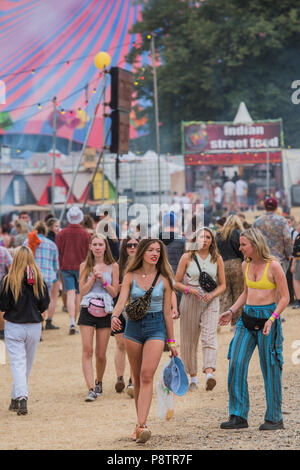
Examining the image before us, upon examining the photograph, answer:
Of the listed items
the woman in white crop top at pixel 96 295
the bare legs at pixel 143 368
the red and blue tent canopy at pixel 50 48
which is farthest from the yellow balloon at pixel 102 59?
the bare legs at pixel 143 368

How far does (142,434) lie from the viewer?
6078 mm

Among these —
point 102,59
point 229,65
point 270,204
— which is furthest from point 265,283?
point 229,65

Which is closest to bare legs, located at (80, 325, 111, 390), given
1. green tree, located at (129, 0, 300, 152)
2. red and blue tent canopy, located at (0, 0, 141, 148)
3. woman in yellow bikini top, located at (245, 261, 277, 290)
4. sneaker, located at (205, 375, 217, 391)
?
sneaker, located at (205, 375, 217, 391)

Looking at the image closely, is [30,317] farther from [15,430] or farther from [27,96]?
[27,96]

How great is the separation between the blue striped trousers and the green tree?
35371mm

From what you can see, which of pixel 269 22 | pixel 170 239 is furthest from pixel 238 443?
pixel 269 22

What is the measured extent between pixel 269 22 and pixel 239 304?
38315 millimetres

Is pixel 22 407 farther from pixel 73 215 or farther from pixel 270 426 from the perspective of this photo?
pixel 73 215

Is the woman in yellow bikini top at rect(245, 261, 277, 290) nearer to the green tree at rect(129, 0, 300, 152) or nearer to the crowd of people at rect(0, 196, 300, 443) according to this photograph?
the crowd of people at rect(0, 196, 300, 443)

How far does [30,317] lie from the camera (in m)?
7.89

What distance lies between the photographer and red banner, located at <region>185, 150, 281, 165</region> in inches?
1215

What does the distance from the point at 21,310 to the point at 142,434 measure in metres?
2.23

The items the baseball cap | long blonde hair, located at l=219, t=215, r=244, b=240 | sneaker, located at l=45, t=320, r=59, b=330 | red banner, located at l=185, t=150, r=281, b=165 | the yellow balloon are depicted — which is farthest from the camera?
red banner, located at l=185, t=150, r=281, b=165

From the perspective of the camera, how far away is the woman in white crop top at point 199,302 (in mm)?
8656
